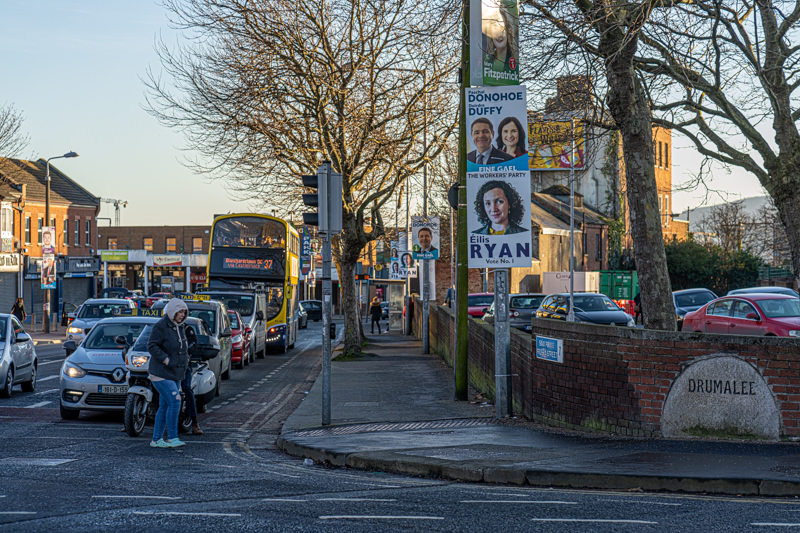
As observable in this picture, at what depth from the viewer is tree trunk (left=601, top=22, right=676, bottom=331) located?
14.1 m

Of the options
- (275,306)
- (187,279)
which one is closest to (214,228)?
(275,306)

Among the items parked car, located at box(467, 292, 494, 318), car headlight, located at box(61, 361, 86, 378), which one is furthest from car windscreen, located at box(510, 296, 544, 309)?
car headlight, located at box(61, 361, 86, 378)

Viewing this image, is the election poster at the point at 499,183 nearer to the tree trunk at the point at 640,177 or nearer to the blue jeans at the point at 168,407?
the tree trunk at the point at 640,177

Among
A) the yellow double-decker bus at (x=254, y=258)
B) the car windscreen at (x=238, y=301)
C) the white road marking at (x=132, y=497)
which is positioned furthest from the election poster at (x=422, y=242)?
the white road marking at (x=132, y=497)

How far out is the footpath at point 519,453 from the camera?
322 inches

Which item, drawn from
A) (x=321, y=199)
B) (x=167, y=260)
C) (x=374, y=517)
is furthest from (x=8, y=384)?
(x=167, y=260)

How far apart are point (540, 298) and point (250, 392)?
17.3 metres

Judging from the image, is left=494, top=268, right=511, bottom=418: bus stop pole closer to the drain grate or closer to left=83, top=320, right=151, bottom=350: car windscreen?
the drain grate

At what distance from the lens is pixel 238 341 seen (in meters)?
25.7

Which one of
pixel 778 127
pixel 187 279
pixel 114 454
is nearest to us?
pixel 114 454

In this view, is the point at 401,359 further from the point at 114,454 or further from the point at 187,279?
the point at 187,279

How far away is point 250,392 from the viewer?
19.6m

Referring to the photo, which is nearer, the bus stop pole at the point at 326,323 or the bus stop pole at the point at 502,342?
the bus stop pole at the point at 326,323

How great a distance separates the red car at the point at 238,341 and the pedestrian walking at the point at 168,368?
44.8 ft
